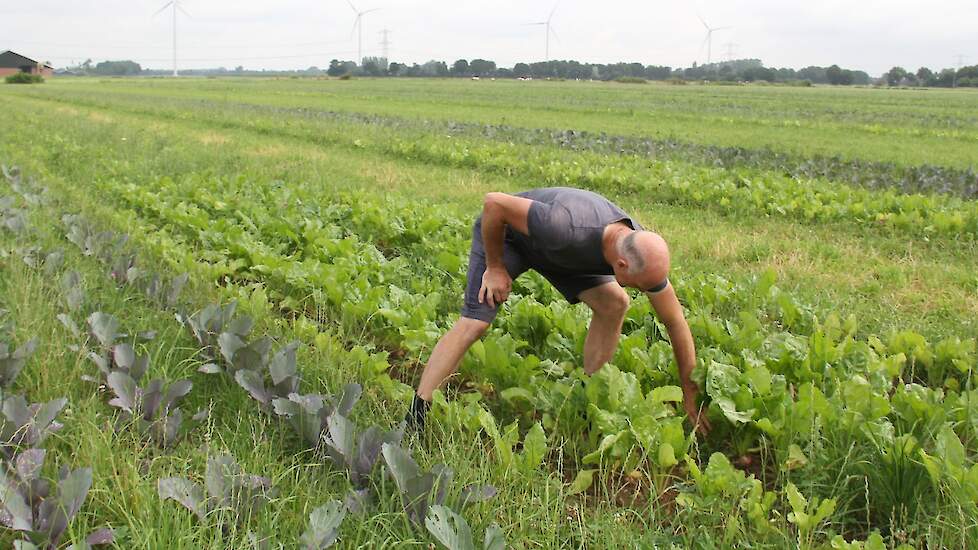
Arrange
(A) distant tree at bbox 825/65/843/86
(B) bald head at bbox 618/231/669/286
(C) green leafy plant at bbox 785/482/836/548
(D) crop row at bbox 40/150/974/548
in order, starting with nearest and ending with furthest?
(C) green leafy plant at bbox 785/482/836/548 < (B) bald head at bbox 618/231/669/286 < (D) crop row at bbox 40/150/974/548 < (A) distant tree at bbox 825/65/843/86

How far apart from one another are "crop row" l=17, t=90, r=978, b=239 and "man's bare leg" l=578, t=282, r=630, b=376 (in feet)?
17.9

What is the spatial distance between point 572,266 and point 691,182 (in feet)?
24.4

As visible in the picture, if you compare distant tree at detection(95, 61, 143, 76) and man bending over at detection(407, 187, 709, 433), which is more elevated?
distant tree at detection(95, 61, 143, 76)

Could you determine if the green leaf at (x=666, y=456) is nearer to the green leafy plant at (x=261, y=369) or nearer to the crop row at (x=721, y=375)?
the crop row at (x=721, y=375)

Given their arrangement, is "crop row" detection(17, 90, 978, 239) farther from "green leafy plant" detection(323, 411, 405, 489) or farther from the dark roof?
the dark roof

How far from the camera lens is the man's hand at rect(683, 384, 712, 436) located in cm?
340

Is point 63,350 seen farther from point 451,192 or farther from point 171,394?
point 451,192

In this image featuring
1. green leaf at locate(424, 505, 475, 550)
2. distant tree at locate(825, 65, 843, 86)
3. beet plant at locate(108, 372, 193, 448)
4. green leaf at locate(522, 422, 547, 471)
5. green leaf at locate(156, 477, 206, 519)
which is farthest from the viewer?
distant tree at locate(825, 65, 843, 86)

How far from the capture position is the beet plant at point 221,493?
2.43 meters

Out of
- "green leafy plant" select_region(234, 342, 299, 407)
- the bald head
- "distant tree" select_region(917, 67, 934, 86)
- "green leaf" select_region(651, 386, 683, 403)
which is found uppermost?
"distant tree" select_region(917, 67, 934, 86)

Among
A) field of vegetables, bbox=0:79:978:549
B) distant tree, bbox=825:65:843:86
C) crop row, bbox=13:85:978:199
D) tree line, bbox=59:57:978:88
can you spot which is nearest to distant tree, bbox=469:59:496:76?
tree line, bbox=59:57:978:88

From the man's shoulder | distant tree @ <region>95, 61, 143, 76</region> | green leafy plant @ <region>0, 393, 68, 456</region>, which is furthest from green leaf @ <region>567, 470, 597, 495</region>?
distant tree @ <region>95, 61, 143, 76</region>

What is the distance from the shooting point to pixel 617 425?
3.21 metres

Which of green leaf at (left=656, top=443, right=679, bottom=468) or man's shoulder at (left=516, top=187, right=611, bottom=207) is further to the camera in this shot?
man's shoulder at (left=516, top=187, right=611, bottom=207)
